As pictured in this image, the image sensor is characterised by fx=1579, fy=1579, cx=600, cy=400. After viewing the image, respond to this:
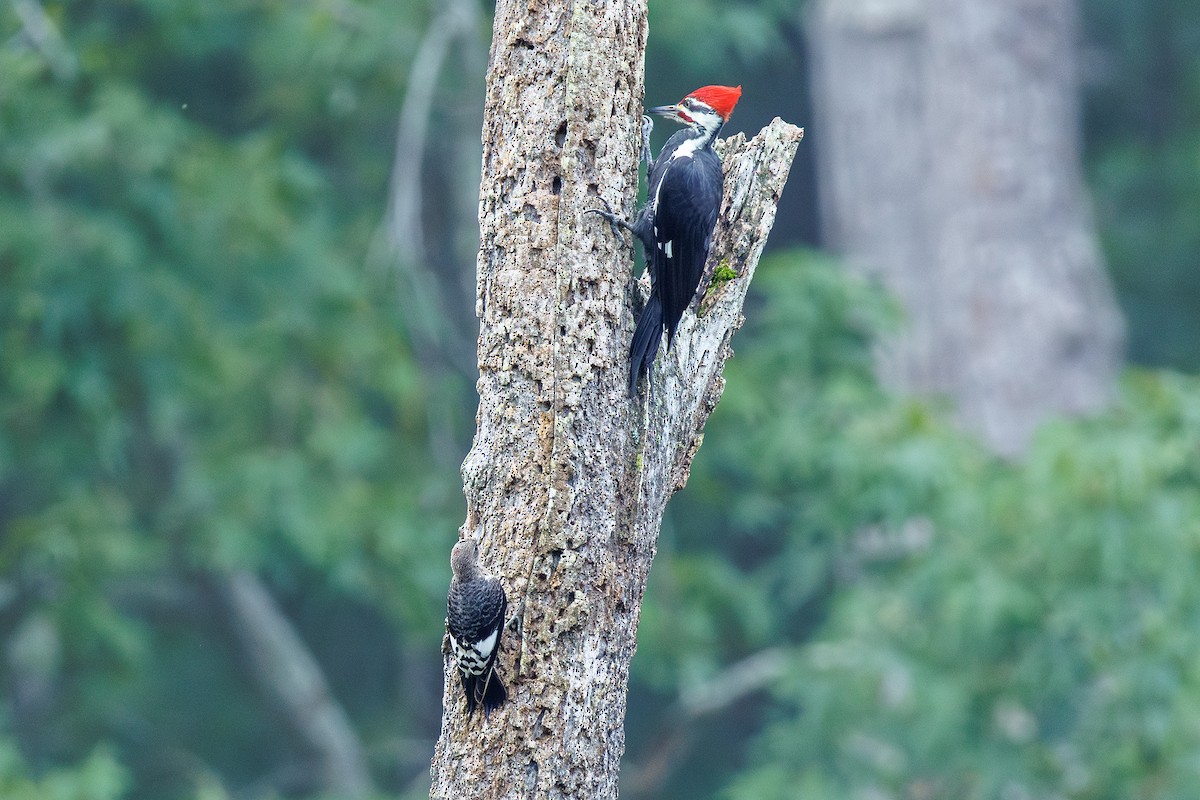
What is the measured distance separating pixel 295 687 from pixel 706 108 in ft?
21.0

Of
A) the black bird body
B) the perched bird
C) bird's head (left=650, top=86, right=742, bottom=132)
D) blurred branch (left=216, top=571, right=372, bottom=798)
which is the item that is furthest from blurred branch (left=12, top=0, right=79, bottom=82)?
the perched bird

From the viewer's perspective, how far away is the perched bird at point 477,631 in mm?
3854

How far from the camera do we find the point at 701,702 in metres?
9.92

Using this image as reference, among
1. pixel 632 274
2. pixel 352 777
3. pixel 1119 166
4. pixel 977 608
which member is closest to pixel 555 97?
pixel 632 274

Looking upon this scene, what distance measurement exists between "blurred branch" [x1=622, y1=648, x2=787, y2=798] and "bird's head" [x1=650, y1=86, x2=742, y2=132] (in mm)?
5282

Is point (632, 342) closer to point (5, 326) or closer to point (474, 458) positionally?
point (474, 458)

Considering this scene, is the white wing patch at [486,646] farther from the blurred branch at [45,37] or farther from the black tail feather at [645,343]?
the blurred branch at [45,37]

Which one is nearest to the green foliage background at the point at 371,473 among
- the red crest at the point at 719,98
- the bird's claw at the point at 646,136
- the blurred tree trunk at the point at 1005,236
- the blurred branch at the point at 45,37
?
the blurred branch at the point at 45,37

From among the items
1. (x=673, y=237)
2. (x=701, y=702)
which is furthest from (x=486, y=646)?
(x=701, y=702)

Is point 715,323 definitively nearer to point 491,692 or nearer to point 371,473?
point 491,692

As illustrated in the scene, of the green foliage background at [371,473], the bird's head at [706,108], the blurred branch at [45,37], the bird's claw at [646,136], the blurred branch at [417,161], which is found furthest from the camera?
the blurred branch at [417,161]

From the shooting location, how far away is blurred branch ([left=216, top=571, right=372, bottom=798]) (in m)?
10.1

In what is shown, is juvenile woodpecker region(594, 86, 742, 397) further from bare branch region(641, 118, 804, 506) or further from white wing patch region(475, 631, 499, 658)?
white wing patch region(475, 631, 499, 658)

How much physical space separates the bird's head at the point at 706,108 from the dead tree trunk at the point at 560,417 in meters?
0.76
